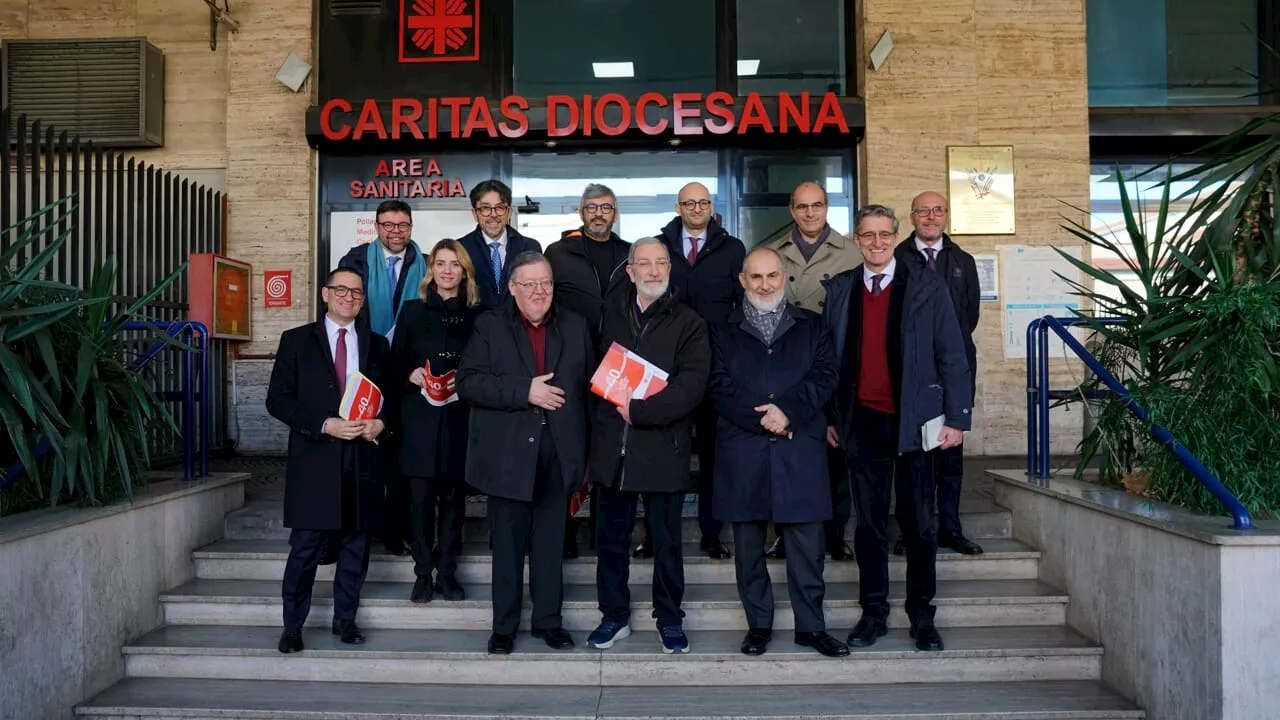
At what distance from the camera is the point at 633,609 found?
451 centimetres

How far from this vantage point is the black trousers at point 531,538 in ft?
13.6

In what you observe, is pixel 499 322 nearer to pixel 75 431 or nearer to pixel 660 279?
pixel 660 279

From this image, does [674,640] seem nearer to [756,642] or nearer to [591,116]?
[756,642]

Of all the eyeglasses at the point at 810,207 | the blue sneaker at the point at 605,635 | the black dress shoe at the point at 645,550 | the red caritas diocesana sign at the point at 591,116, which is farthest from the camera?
the red caritas diocesana sign at the point at 591,116

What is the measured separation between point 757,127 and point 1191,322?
15.1 feet

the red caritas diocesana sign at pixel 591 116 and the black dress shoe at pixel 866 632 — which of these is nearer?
the black dress shoe at pixel 866 632

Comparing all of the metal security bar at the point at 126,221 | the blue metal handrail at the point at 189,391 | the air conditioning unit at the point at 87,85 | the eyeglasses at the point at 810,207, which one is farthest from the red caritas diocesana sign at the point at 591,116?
the eyeglasses at the point at 810,207

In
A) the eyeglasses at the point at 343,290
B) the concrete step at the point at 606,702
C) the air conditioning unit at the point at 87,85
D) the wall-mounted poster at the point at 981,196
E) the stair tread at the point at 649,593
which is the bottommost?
the concrete step at the point at 606,702

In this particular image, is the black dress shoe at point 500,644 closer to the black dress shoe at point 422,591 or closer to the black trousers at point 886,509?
the black dress shoe at point 422,591

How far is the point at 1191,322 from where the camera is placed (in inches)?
167

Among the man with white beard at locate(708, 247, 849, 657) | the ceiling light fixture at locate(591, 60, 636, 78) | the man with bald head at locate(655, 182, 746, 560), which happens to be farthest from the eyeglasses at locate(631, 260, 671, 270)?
the ceiling light fixture at locate(591, 60, 636, 78)

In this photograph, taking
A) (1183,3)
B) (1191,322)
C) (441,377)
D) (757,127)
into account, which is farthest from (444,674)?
(1183,3)

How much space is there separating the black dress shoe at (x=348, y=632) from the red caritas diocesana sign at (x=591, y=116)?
194 inches

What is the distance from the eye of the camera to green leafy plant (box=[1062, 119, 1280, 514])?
157 inches
